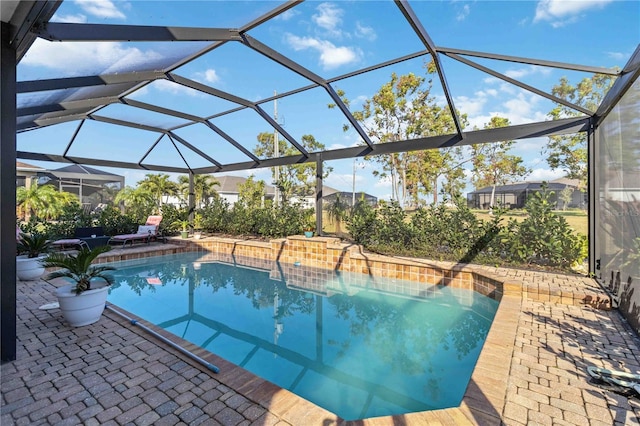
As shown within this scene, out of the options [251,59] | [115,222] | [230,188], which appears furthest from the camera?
[230,188]

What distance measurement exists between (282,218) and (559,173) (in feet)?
35.6

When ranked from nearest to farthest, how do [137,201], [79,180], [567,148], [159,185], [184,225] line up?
1. [567,148]
2. [184,225]
3. [137,201]
4. [159,185]
5. [79,180]

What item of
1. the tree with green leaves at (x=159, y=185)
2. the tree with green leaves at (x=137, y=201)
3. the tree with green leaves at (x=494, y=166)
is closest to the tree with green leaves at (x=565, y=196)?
the tree with green leaves at (x=494, y=166)

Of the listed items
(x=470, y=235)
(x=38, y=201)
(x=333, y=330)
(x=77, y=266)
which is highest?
(x=38, y=201)

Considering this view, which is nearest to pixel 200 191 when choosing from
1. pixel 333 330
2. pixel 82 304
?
pixel 82 304

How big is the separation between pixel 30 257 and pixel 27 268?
0.77ft

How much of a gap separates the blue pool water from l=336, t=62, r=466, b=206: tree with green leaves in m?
6.47

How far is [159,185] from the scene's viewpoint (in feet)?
56.0

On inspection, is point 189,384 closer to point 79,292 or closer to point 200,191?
point 79,292

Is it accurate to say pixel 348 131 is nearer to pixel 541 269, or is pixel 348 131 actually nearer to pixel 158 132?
pixel 158 132

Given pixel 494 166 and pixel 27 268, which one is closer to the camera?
pixel 27 268

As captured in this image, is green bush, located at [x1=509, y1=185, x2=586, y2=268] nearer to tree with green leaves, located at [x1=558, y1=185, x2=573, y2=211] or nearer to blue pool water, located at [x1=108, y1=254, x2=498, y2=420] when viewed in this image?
tree with green leaves, located at [x1=558, y1=185, x2=573, y2=211]

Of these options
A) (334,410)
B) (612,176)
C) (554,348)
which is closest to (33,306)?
(334,410)

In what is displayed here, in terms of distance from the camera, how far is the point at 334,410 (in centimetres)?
285
